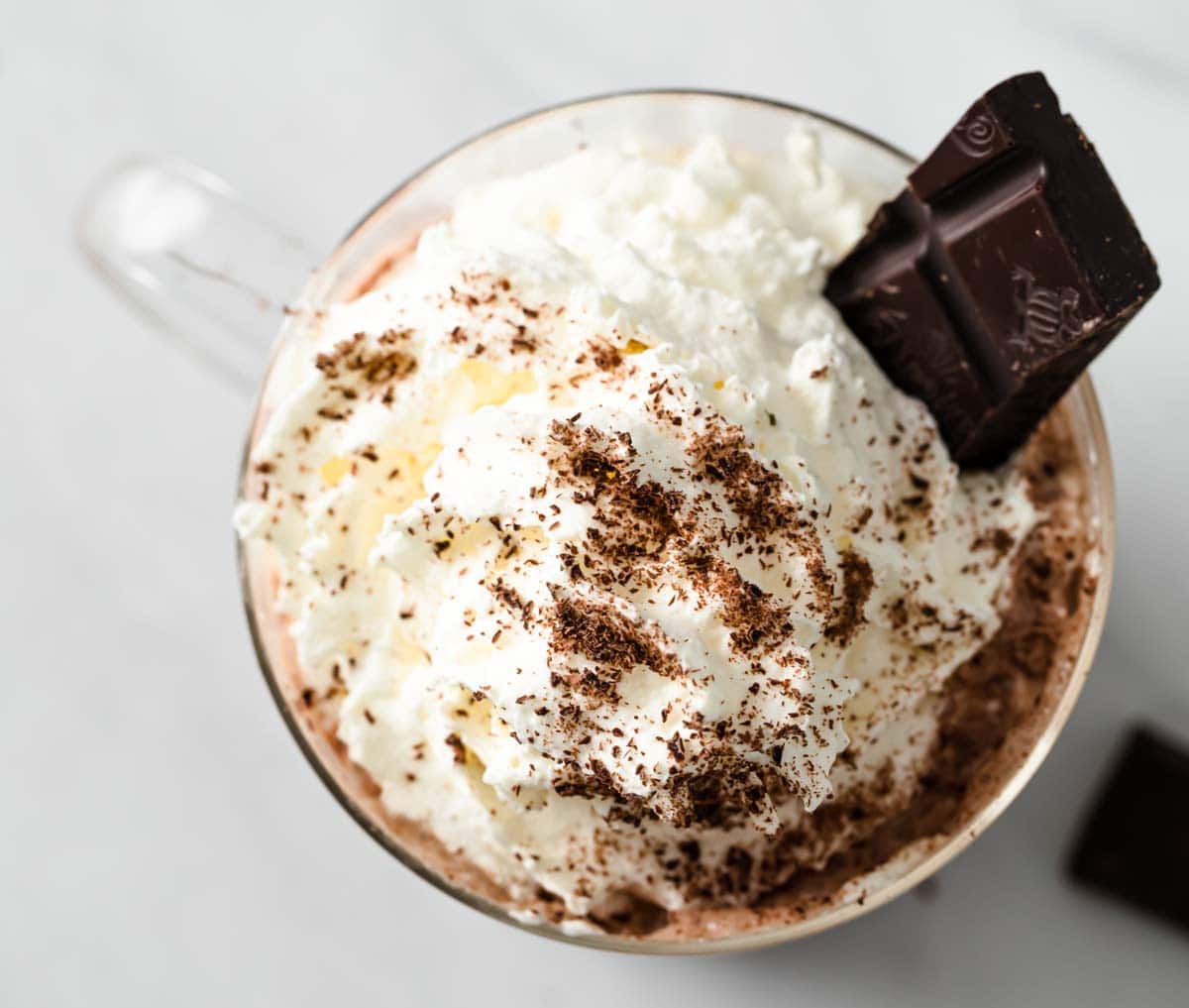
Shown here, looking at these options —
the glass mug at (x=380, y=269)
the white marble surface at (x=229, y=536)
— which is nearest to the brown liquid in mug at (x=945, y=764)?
the glass mug at (x=380, y=269)

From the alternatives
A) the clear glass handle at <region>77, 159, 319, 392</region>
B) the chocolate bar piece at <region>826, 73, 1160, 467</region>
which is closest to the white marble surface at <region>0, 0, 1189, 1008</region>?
the clear glass handle at <region>77, 159, 319, 392</region>

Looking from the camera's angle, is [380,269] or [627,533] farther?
[380,269]

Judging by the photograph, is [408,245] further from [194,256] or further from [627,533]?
[627,533]

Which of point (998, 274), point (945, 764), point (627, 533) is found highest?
point (998, 274)

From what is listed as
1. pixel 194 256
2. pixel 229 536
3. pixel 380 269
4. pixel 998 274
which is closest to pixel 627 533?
pixel 998 274

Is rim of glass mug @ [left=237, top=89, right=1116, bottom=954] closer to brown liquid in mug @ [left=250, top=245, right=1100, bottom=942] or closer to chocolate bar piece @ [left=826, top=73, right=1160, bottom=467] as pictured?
brown liquid in mug @ [left=250, top=245, right=1100, bottom=942]

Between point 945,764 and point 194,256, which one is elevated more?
point 945,764

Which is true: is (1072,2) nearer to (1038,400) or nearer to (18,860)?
(1038,400)

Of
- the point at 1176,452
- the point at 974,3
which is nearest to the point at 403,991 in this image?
the point at 1176,452
